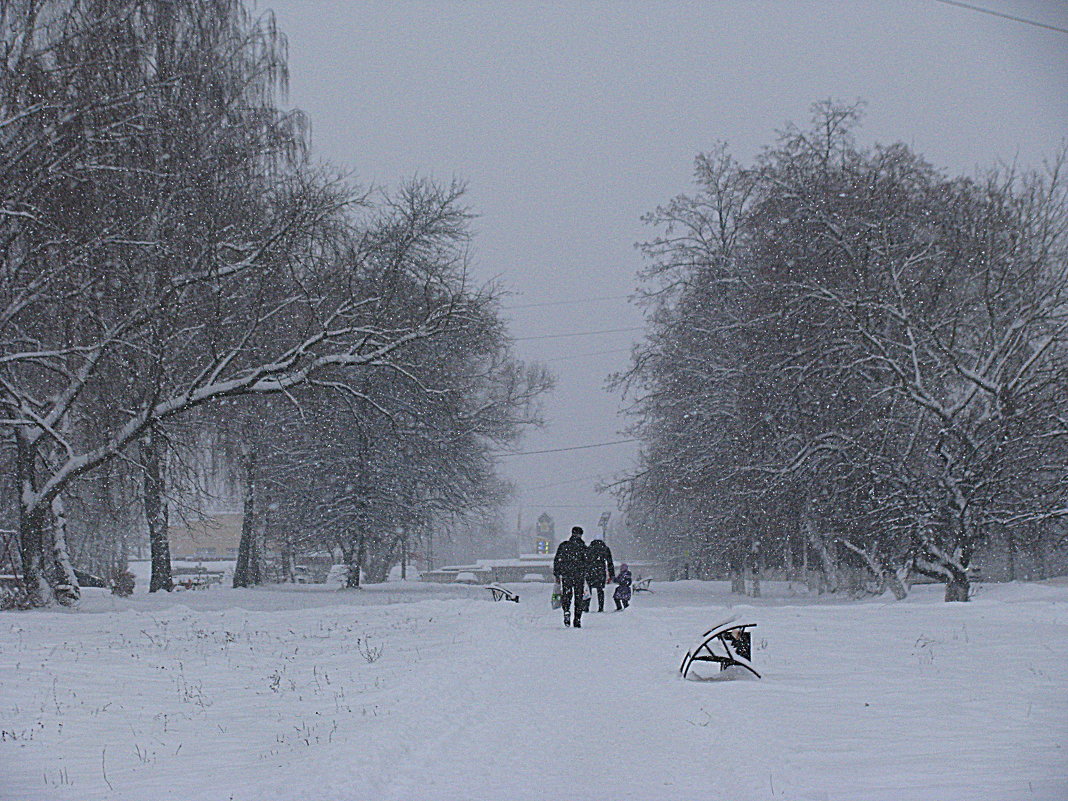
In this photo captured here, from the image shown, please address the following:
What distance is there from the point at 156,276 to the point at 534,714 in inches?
607

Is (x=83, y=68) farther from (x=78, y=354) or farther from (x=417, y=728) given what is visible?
(x=417, y=728)

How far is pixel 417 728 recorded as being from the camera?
27.3 ft

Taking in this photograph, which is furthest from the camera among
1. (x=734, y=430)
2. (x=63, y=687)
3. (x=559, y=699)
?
(x=734, y=430)

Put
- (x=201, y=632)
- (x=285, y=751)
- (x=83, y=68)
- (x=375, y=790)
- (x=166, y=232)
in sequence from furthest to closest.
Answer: (x=166, y=232) < (x=83, y=68) < (x=201, y=632) < (x=285, y=751) < (x=375, y=790)

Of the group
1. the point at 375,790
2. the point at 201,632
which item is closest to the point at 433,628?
the point at 201,632

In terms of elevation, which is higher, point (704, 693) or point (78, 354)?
point (78, 354)

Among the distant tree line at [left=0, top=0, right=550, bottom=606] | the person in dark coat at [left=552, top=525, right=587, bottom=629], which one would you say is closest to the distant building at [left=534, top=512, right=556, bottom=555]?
the distant tree line at [left=0, top=0, right=550, bottom=606]

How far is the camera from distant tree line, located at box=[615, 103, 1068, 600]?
24391 mm

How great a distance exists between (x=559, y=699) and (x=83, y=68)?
15.5 m

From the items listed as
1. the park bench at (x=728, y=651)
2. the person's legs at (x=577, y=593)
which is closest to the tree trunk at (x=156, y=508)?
the person's legs at (x=577, y=593)

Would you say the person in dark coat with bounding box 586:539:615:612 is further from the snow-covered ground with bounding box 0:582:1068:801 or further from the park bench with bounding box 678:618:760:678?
the park bench with bounding box 678:618:760:678

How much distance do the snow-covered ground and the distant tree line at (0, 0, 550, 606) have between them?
5.23 m

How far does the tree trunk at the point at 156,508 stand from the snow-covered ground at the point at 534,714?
645 centimetres

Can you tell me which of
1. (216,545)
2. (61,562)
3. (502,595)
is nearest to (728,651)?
(61,562)
